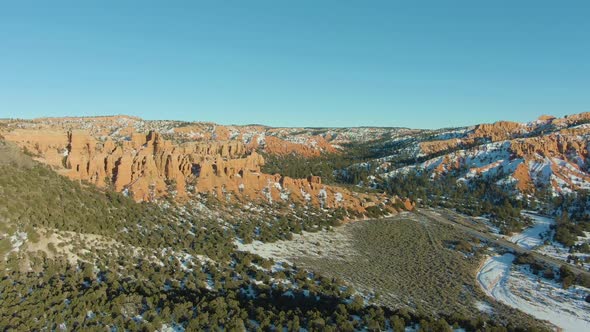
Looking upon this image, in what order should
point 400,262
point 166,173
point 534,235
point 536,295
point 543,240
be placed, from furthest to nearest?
1. point 534,235
2. point 166,173
3. point 543,240
4. point 400,262
5. point 536,295

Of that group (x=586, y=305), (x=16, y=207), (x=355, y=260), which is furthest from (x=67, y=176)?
(x=586, y=305)

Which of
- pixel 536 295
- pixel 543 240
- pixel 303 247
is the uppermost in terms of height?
pixel 303 247

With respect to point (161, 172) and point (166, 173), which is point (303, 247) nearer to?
point (166, 173)

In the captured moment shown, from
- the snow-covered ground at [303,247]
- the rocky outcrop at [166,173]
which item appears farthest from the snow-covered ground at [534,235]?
the snow-covered ground at [303,247]

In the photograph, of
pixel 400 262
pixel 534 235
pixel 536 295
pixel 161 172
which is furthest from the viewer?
pixel 534 235

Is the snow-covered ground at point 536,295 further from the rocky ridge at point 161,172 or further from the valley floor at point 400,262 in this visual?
the rocky ridge at point 161,172

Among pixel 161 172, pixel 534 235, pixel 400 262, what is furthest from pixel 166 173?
pixel 534 235

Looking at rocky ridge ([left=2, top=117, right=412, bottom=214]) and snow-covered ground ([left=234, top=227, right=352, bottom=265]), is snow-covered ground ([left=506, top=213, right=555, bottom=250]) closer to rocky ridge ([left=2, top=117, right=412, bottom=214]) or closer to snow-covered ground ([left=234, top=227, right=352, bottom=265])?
rocky ridge ([left=2, top=117, right=412, bottom=214])
